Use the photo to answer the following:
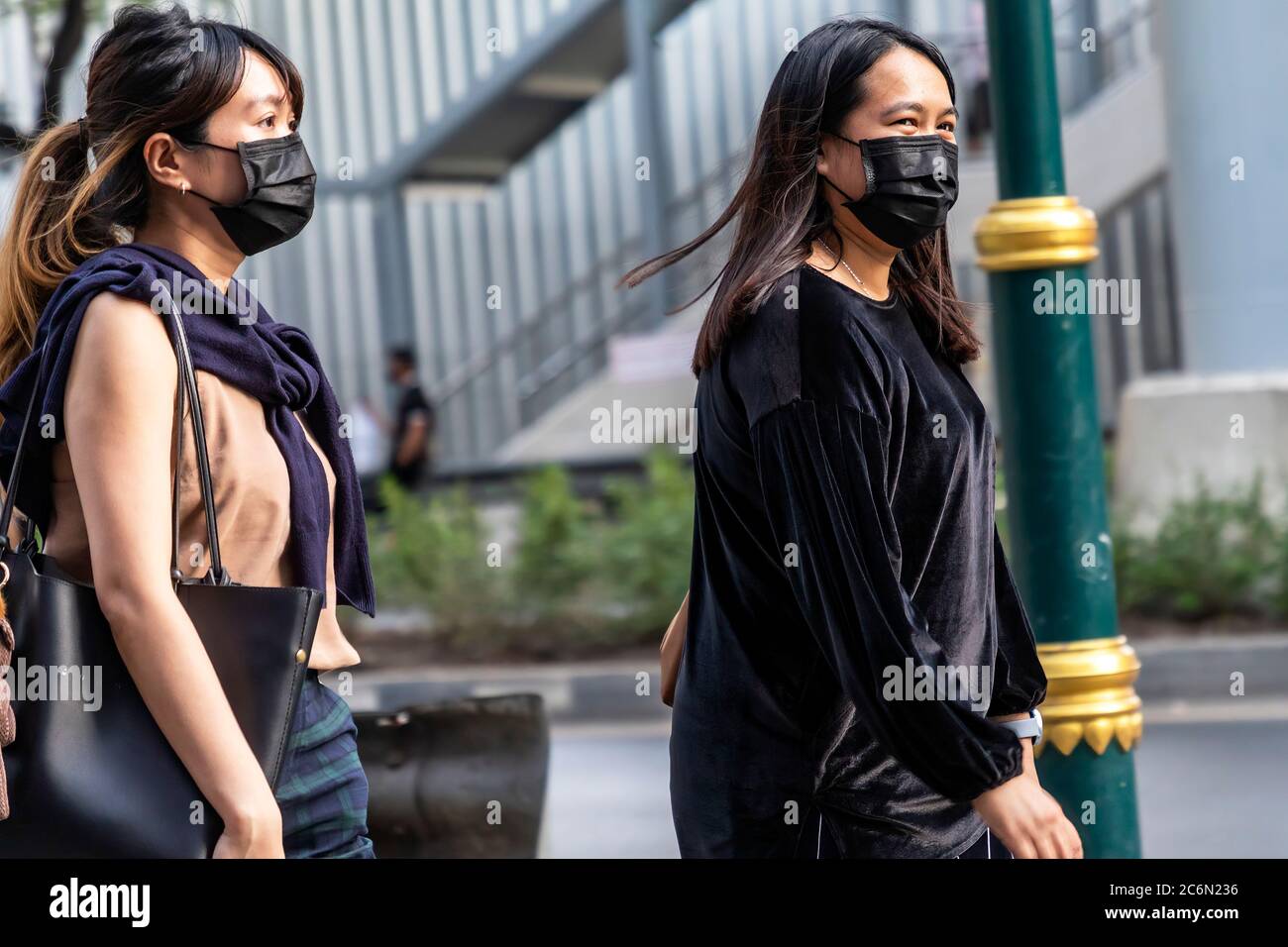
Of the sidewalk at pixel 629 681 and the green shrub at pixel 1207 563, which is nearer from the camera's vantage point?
the sidewalk at pixel 629 681

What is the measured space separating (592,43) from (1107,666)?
12.2m

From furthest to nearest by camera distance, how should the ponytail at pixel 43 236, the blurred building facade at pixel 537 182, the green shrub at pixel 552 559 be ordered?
the blurred building facade at pixel 537 182 → the green shrub at pixel 552 559 → the ponytail at pixel 43 236

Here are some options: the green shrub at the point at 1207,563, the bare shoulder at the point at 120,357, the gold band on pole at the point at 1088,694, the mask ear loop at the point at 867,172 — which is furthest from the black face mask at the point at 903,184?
the green shrub at the point at 1207,563

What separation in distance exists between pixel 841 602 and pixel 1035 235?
1266 millimetres

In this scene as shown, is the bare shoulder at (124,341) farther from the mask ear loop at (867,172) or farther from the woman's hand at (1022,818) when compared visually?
the woman's hand at (1022,818)

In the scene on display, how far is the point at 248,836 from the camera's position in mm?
1766

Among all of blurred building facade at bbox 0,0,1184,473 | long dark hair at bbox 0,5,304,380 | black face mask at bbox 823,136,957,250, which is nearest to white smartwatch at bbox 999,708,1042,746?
black face mask at bbox 823,136,957,250

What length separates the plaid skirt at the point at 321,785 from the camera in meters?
1.96

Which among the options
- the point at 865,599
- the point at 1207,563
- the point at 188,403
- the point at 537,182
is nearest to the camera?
the point at 865,599

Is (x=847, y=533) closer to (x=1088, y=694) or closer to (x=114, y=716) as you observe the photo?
(x=114, y=716)

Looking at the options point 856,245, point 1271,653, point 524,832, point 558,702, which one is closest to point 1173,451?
point 1271,653

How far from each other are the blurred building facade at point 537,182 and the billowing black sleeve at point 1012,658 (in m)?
10.8

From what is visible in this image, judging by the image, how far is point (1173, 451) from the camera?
9062 millimetres

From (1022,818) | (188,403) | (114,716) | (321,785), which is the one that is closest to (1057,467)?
(1022,818)
